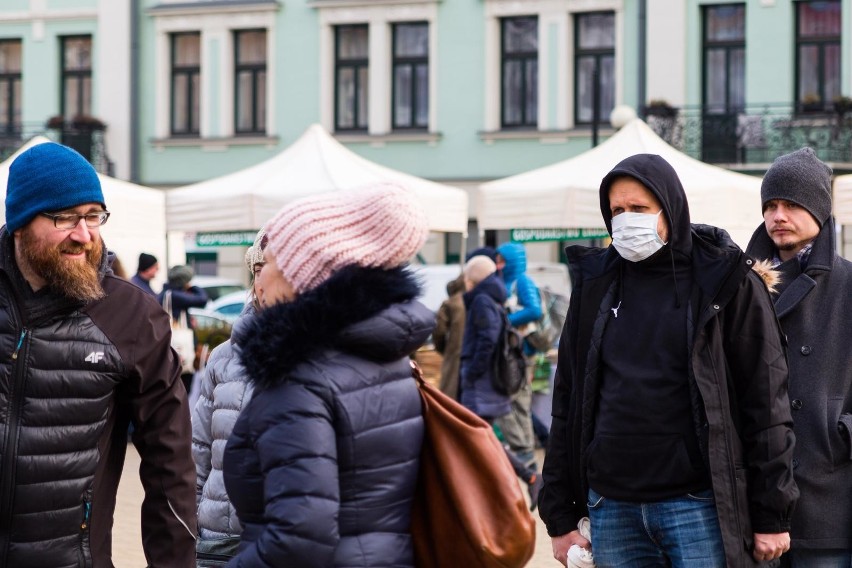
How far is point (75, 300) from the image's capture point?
3811mm

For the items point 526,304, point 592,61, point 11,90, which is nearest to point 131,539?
point 526,304

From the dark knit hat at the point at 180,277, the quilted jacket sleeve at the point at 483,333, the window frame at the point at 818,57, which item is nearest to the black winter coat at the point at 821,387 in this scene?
the quilted jacket sleeve at the point at 483,333

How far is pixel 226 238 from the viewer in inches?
577

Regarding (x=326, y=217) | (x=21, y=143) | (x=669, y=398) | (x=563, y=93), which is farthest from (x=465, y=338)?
(x=21, y=143)

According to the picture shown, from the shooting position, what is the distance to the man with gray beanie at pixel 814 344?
4594 millimetres

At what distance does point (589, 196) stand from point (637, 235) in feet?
30.0

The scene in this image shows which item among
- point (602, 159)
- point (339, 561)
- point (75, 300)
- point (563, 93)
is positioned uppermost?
point (563, 93)

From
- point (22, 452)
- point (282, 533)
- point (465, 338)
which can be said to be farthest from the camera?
point (465, 338)

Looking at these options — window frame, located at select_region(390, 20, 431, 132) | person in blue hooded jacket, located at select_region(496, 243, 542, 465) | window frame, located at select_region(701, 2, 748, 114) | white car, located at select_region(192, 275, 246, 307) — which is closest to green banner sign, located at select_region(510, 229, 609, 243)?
person in blue hooded jacket, located at select_region(496, 243, 542, 465)

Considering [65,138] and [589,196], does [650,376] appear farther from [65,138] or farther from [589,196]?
[65,138]

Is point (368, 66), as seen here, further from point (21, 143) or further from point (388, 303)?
point (388, 303)

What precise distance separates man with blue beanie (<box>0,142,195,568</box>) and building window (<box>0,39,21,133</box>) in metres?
28.1

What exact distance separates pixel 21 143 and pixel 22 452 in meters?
27.7

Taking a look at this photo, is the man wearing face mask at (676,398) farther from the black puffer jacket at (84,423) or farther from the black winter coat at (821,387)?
the black puffer jacket at (84,423)
